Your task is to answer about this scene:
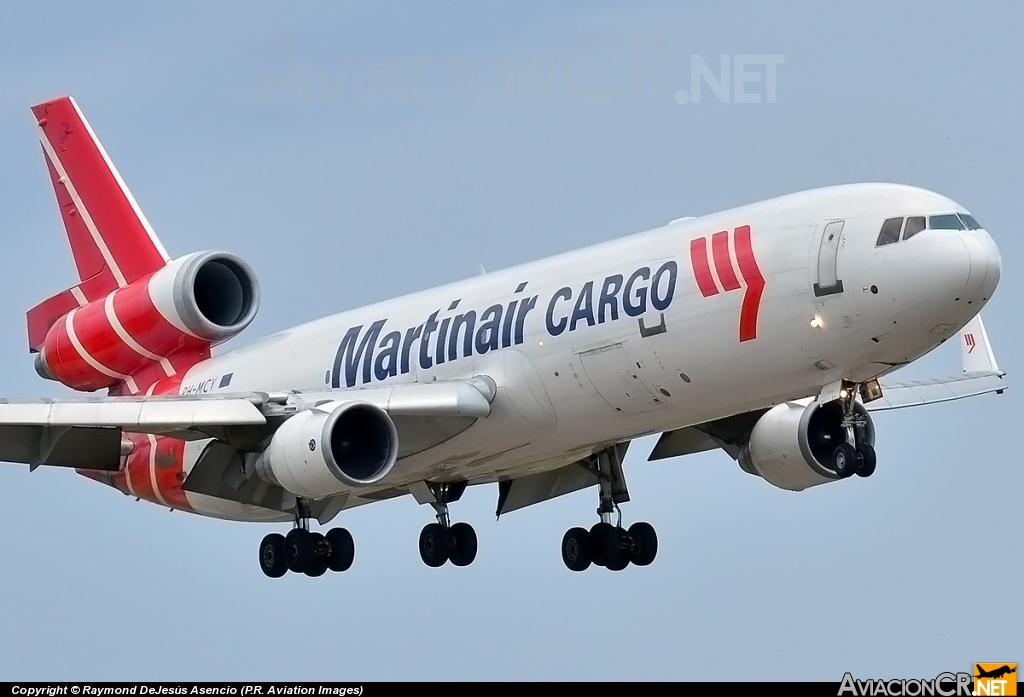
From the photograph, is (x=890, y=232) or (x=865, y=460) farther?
(x=865, y=460)

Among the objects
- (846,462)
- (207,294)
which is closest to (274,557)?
(207,294)

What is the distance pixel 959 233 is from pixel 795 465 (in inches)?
322

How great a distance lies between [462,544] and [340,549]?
7.93 ft

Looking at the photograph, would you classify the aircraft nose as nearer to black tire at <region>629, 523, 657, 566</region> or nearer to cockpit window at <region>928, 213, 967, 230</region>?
cockpit window at <region>928, 213, 967, 230</region>

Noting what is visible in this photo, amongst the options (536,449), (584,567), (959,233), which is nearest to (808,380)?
(959,233)

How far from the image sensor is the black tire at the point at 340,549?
121 feet

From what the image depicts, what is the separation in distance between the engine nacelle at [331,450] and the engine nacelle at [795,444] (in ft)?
25.2

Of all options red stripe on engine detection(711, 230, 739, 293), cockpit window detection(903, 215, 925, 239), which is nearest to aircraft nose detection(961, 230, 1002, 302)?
cockpit window detection(903, 215, 925, 239)

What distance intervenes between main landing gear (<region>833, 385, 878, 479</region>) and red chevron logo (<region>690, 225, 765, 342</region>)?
6.36 ft

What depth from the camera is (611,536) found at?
37.3 metres

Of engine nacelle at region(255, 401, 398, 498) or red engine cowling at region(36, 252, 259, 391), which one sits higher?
red engine cowling at region(36, 252, 259, 391)

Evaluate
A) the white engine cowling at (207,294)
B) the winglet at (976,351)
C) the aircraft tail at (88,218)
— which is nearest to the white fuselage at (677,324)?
the white engine cowling at (207,294)

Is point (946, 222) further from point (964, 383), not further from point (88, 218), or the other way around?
point (88, 218)

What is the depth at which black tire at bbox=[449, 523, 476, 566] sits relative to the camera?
3772 centimetres
